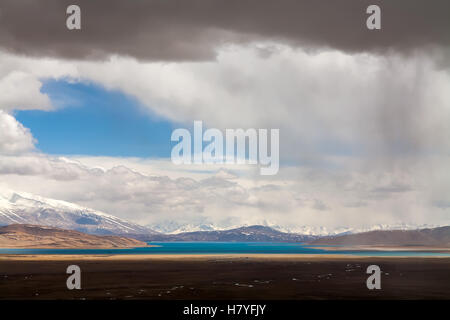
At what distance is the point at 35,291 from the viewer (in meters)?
83.5

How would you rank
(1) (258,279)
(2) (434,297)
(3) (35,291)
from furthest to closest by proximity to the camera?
(1) (258,279), (3) (35,291), (2) (434,297)

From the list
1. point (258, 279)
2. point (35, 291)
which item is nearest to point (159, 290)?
point (35, 291)

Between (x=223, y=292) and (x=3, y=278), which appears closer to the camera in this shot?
(x=223, y=292)

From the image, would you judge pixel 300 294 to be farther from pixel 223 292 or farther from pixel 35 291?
pixel 35 291

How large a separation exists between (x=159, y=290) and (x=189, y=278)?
869 inches
